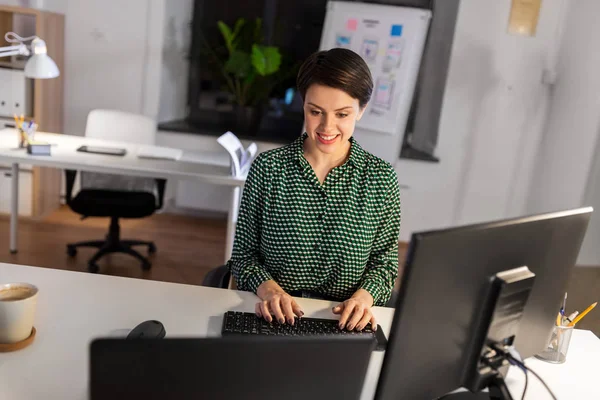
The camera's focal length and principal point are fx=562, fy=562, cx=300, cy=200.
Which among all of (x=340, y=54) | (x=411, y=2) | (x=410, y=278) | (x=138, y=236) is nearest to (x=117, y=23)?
(x=138, y=236)

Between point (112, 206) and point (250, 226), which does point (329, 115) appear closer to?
point (250, 226)

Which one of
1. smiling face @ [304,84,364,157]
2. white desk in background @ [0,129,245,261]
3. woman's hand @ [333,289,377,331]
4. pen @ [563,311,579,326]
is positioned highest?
smiling face @ [304,84,364,157]

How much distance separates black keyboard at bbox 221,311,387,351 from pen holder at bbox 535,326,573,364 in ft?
1.35

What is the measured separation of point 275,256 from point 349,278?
22cm

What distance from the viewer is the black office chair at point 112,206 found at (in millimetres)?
3193

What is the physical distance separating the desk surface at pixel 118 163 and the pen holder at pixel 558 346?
1.87m

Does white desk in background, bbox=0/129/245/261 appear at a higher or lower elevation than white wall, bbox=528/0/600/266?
lower

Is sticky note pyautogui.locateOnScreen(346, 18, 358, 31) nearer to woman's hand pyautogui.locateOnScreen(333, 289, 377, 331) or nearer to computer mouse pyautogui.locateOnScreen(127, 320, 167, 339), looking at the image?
woman's hand pyautogui.locateOnScreen(333, 289, 377, 331)

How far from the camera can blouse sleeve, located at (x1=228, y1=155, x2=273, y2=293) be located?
160cm

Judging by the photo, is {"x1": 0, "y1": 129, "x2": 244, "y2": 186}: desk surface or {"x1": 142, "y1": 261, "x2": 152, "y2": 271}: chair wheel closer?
{"x1": 0, "y1": 129, "x2": 244, "y2": 186}: desk surface

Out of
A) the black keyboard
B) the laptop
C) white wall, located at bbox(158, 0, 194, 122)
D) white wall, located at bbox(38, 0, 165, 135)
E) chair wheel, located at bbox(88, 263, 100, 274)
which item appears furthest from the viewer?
white wall, located at bbox(158, 0, 194, 122)

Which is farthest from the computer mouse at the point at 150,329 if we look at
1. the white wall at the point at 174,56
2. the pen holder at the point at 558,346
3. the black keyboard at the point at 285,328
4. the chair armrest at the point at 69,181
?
the white wall at the point at 174,56

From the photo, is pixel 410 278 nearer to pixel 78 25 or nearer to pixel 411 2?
pixel 411 2

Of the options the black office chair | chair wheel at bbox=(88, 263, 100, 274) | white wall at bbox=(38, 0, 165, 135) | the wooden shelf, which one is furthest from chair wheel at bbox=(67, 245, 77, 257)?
white wall at bbox=(38, 0, 165, 135)
